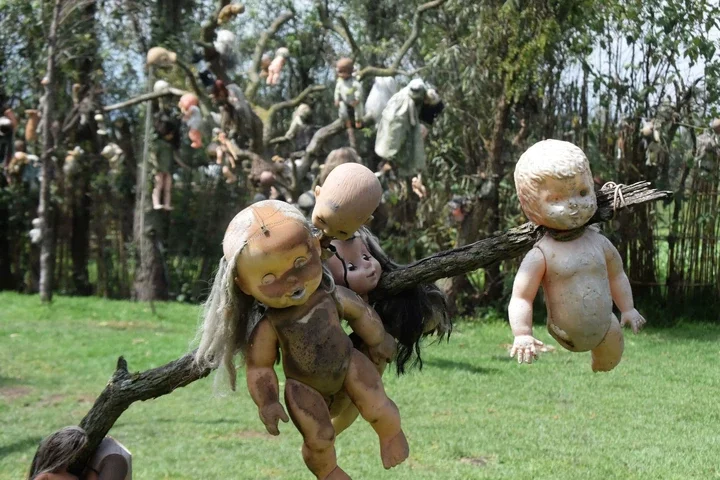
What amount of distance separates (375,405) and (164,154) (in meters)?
8.15

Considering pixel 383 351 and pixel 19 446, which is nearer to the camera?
pixel 383 351

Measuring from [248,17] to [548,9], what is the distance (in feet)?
24.3

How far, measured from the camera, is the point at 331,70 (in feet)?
44.2

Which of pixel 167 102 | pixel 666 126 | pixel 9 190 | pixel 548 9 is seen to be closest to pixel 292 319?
pixel 548 9

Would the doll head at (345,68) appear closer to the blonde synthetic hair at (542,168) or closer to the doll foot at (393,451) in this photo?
the blonde synthetic hair at (542,168)

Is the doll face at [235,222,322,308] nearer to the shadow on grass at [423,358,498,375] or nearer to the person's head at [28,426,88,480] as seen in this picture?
the person's head at [28,426,88,480]

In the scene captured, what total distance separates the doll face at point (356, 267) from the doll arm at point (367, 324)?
0.06 m

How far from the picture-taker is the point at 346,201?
2127 mm

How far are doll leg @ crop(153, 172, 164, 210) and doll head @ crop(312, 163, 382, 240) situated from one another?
8286 millimetres

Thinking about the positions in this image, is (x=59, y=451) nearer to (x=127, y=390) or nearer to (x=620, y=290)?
(x=127, y=390)

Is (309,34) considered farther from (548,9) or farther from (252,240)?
(252,240)

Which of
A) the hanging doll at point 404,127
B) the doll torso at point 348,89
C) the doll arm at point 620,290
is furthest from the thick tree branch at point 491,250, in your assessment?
the doll torso at point 348,89

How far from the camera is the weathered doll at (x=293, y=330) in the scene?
2016 mm

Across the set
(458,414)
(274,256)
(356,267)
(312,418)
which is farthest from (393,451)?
(458,414)
